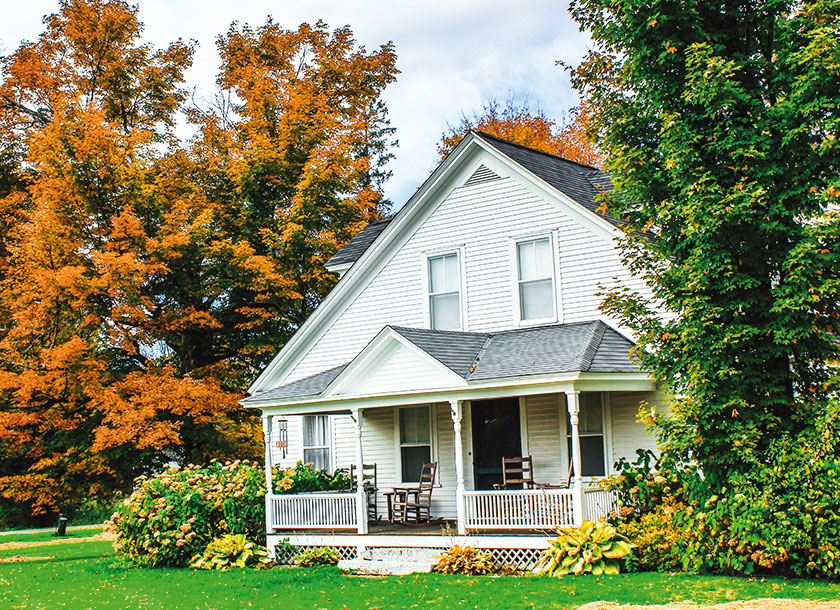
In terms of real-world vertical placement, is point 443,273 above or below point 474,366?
above

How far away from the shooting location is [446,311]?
18.0 metres

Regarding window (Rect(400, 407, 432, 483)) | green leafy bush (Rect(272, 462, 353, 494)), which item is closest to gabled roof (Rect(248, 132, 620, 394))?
green leafy bush (Rect(272, 462, 353, 494))

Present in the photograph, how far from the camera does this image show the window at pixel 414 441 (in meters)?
17.8

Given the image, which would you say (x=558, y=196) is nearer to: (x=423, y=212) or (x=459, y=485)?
(x=423, y=212)

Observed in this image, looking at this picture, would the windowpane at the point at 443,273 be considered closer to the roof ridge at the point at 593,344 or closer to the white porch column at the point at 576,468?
the roof ridge at the point at 593,344

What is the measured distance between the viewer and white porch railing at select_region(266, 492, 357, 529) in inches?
628

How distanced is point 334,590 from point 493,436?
16.8ft

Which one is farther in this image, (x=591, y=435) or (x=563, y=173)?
(x=563, y=173)

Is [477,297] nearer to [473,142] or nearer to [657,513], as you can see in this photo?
[473,142]

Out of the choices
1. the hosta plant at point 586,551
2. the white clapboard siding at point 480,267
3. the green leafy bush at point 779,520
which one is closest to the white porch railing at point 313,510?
the white clapboard siding at point 480,267

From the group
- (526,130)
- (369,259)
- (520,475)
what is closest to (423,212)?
(369,259)

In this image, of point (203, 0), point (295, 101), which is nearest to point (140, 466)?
point (295, 101)

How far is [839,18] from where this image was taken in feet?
36.1

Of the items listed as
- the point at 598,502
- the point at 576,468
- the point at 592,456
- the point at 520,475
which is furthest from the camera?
the point at 520,475
